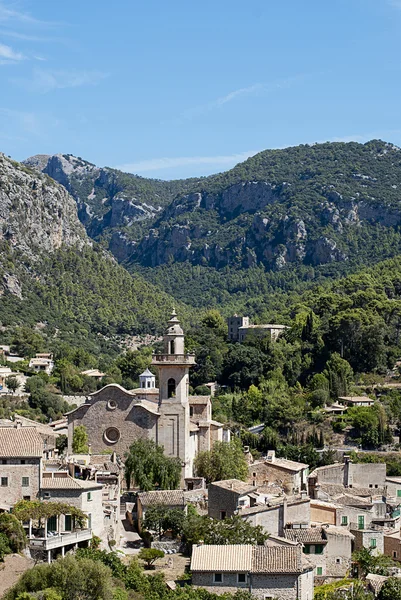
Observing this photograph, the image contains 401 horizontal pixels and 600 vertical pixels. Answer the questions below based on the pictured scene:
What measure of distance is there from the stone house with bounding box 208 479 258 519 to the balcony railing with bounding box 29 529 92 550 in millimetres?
8025

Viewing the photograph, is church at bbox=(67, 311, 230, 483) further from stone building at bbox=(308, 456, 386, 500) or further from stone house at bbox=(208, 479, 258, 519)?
stone building at bbox=(308, 456, 386, 500)

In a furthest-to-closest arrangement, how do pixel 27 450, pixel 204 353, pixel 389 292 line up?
pixel 389 292
pixel 204 353
pixel 27 450

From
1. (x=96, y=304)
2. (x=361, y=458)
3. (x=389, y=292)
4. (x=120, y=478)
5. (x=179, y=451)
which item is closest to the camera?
(x=120, y=478)

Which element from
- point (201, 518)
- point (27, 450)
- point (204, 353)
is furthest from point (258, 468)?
point (204, 353)

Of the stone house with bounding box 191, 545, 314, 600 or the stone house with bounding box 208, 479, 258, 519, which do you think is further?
the stone house with bounding box 208, 479, 258, 519

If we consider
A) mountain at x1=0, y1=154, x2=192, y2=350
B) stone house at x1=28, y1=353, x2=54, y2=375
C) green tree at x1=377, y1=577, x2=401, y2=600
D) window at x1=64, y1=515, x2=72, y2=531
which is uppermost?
mountain at x1=0, y1=154, x2=192, y2=350

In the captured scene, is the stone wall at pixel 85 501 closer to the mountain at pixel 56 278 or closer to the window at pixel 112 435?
the window at pixel 112 435

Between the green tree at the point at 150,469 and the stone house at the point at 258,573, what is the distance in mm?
9812

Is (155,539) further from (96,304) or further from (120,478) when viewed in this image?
(96,304)

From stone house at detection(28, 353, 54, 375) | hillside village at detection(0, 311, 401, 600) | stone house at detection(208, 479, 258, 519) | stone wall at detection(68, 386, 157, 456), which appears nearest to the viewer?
hillside village at detection(0, 311, 401, 600)

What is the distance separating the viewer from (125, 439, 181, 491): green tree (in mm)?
47531

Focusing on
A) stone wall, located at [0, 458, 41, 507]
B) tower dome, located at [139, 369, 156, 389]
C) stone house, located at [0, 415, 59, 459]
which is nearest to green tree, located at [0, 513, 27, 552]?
stone wall, located at [0, 458, 41, 507]

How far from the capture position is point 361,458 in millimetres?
69688

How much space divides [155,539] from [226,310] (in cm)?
13659
